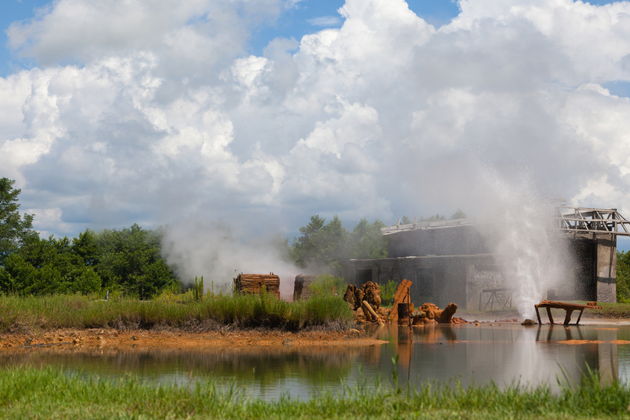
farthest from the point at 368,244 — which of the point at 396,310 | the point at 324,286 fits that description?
the point at 396,310

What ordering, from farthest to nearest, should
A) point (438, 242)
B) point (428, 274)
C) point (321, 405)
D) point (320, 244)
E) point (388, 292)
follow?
point (320, 244)
point (438, 242)
point (388, 292)
point (428, 274)
point (321, 405)

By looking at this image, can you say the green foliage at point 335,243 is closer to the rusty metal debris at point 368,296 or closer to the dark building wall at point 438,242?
the dark building wall at point 438,242

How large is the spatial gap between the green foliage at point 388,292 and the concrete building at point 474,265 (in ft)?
3.85

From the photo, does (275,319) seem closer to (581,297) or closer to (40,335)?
(40,335)

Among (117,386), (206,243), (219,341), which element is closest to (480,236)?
(206,243)

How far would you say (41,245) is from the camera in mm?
48969

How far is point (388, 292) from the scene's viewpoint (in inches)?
1853

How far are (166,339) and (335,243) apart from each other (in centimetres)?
5957

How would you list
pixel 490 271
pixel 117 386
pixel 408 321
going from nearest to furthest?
pixel 117 386 → pixel 408 321 → pixel 490 271

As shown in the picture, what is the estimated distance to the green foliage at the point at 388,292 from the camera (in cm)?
4544

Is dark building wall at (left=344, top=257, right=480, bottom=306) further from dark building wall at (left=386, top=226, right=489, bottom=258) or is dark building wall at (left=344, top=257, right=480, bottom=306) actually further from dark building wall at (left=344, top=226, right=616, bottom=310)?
dark building wall at (left=386, top=226, right=489, bottom=258)

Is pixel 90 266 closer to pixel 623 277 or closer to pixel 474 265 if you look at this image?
pixel 474 265

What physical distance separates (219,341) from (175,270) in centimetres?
3972

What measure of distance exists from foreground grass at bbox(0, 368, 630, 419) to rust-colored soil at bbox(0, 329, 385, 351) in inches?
357
